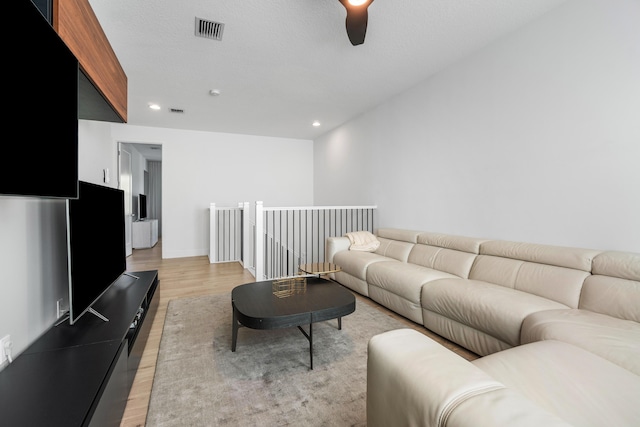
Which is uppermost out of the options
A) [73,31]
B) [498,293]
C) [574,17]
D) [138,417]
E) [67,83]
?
[574,17]

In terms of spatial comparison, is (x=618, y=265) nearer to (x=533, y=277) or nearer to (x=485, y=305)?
(x=533, y=277)

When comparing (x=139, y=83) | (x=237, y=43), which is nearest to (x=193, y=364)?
(x=237, y=43)

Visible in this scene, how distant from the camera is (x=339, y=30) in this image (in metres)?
2.49

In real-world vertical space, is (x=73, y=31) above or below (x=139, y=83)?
below

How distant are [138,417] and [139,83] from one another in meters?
3.60

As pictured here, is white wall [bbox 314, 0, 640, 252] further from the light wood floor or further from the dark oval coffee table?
the dark oval coffee table

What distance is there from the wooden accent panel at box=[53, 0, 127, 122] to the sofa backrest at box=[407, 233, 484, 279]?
324 centimetres

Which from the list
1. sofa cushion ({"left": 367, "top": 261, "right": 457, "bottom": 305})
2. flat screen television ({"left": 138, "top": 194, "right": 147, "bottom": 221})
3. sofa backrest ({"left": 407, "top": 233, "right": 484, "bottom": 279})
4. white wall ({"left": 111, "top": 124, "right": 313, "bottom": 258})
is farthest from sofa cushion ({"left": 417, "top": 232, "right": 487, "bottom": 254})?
flat screen television ({"left": 138, "top": 194, "right": 147, "bottom": 221})

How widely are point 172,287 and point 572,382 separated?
Answer: 12.8 feet

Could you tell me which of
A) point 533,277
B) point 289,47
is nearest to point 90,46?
point 289,47

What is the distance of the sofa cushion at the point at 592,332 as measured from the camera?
126 centimetres

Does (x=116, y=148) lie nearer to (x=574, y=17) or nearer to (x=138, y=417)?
(x=138, y=417)

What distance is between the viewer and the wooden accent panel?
1443mm

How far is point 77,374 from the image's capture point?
1.20 meters
